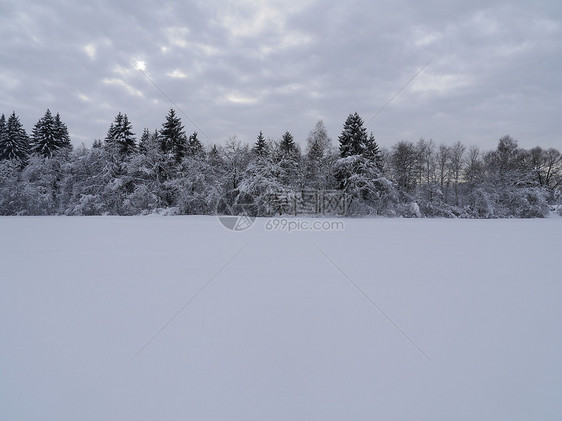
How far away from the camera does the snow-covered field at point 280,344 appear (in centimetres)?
199

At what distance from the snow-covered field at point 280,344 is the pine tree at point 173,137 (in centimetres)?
2958

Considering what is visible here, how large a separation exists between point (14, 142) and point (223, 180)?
102ft

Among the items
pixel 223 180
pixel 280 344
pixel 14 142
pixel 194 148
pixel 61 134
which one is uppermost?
pixel 61 134

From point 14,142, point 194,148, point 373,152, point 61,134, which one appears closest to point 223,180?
point 194,148

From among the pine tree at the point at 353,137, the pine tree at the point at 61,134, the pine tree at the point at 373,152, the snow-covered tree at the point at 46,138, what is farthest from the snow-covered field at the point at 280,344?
the pine tree at the point at 61,134

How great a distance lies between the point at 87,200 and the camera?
28438 millimetres

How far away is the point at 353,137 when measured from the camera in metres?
28.2

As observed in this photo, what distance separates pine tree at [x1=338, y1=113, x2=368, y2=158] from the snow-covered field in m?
23.6

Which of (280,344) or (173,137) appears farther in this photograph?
(173,137)

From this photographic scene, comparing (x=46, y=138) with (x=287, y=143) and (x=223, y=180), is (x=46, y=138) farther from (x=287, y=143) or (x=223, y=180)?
(x=287, y=143)

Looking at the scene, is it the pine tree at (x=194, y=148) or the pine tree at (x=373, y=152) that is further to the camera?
the pine tree at (x=373, y=152)

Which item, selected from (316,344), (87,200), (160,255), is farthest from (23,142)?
(316,344)

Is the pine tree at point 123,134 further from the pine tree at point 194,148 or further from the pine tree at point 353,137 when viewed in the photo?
the pine tree at point 353,137

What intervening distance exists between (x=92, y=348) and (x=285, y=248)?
240 inches
